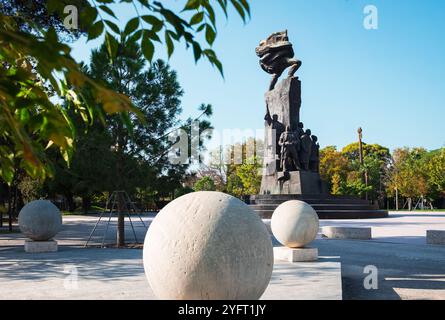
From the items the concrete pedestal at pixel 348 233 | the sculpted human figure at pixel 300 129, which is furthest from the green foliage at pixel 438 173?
the concrete pedestal at pixel 348 233

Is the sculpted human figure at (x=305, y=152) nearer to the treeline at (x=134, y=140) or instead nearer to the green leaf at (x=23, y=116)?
the treeline at (x=134, y=140)

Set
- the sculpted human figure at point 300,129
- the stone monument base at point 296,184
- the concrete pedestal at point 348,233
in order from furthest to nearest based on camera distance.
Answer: the sculpted human figure at point 300,129 → the stone monument base at point 296,184 → the concrete pedestal at point 348,233

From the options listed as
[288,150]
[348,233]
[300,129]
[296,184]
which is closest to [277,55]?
[300,129]

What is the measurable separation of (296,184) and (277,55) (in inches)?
370

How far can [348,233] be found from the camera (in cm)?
1662

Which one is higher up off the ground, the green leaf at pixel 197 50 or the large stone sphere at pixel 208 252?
the green leaf at pixel 197 50

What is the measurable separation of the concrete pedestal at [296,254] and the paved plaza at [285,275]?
12.8 inches

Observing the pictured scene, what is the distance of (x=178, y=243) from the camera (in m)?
4.50

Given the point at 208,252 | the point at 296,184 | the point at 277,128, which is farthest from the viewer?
the point at 277,128

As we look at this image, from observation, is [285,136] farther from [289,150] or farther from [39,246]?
[39,246]

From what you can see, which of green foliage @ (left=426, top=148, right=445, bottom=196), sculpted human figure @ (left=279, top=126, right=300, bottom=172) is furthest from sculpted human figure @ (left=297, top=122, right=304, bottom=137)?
green foliage @ (left=426, top=148, right=445, bottom=196)

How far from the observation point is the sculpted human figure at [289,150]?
1148 inches
